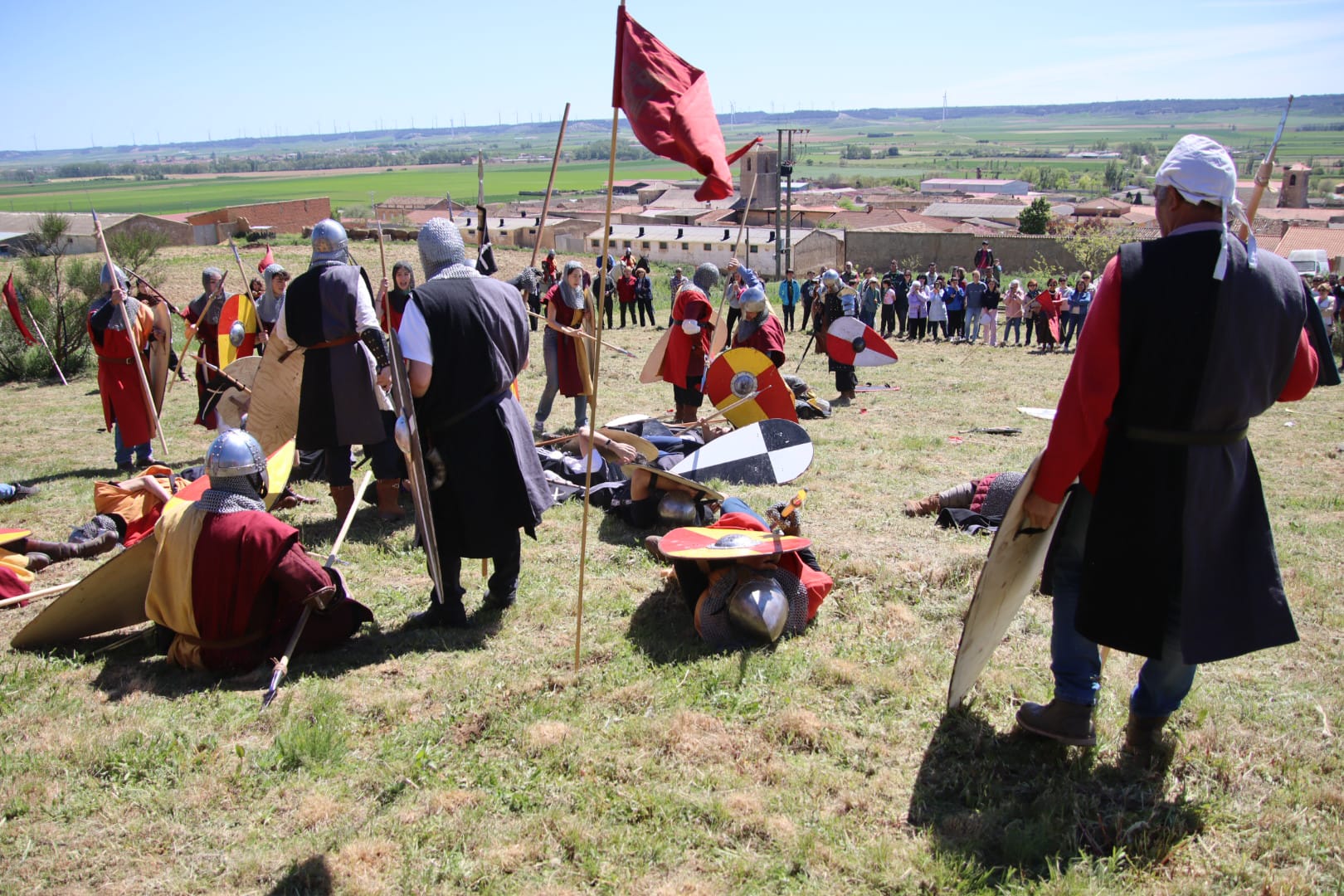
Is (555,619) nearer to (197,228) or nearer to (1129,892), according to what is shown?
(1129,892)

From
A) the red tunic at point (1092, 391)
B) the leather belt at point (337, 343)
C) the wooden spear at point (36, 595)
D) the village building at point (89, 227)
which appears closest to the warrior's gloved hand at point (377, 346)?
the leather belt at point (337, 343)

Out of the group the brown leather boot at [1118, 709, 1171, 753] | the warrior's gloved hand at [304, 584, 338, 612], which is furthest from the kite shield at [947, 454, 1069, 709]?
the warrior's gloved hand at [304, 584, 338, 612]

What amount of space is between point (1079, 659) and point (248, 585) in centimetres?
300

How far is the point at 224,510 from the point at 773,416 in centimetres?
458

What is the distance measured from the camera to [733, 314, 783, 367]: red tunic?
8.02m

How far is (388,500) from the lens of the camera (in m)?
5.88

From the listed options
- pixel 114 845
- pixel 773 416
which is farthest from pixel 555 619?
pixel 773 416

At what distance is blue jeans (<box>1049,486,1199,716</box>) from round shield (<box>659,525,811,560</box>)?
1.30 m

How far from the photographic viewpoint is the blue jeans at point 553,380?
8156 mm

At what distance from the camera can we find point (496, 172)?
600 ft

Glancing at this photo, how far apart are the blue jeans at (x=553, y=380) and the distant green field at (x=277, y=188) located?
289ft

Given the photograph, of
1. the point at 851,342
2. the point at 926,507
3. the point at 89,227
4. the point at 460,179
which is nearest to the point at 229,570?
the point at 926,507

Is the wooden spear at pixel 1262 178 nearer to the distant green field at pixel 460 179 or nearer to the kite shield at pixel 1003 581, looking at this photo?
the kite shield at pixel 1003 581

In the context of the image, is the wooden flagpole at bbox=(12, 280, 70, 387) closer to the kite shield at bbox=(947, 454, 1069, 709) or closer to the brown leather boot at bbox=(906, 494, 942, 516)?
the brown leather boot at bbox=(906, 494, 942, 516)
